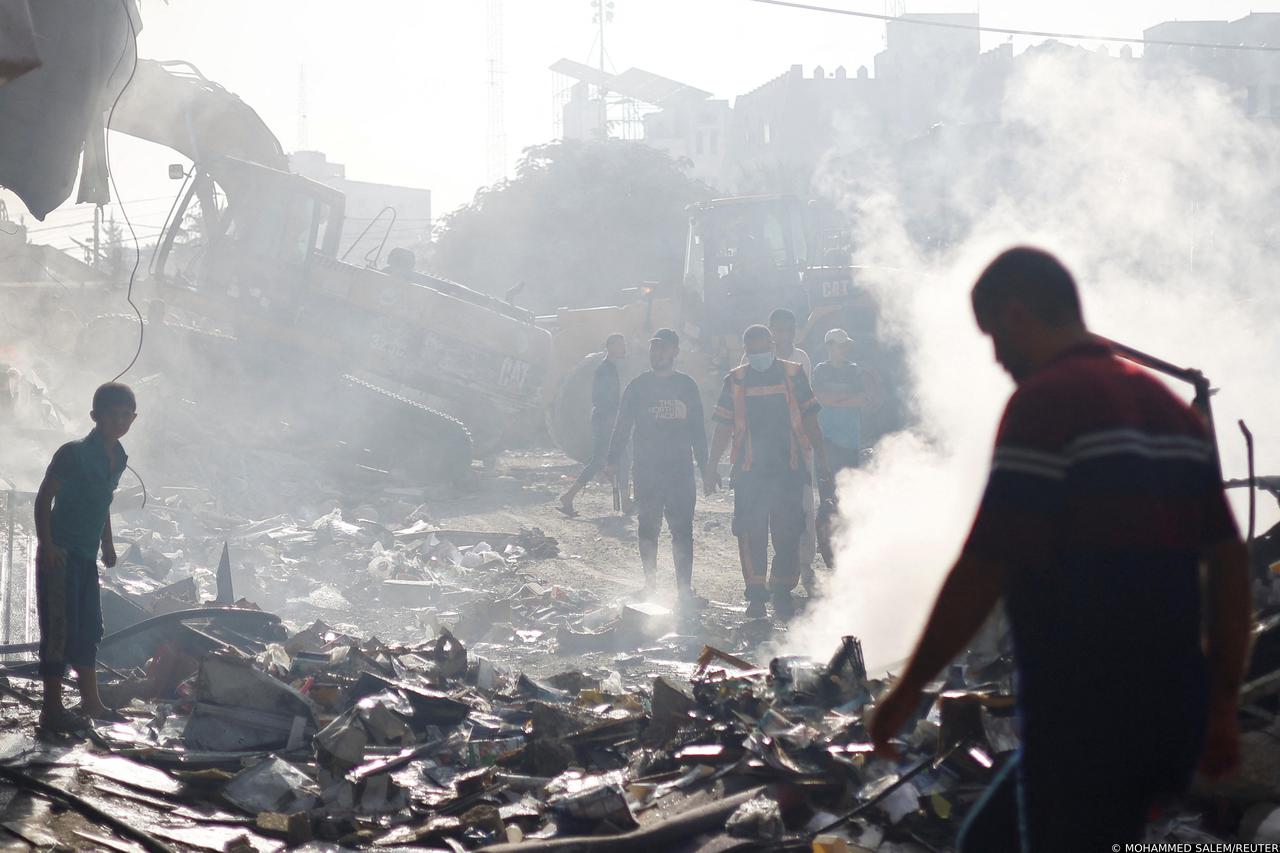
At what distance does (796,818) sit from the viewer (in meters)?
3.82

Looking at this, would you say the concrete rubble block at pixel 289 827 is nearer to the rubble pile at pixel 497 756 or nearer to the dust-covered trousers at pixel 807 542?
the rubble pile at pixel 497 756

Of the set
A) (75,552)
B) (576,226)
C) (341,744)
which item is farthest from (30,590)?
(576,226)

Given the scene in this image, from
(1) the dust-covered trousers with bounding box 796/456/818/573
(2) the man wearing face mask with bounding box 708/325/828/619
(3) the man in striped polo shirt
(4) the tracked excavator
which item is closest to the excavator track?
(4) the tracked excavator

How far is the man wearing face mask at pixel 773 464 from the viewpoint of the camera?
7809 mm

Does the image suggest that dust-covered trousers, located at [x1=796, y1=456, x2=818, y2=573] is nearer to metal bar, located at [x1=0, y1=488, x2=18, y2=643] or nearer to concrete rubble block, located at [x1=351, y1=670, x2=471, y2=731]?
concrete rubble block, located at [x1=351, y1=670, x2=471, y2=731]

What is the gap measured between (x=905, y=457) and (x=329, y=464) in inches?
313

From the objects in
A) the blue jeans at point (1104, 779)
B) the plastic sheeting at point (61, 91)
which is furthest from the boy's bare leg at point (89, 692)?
the blue jeans at point (1104, 779)

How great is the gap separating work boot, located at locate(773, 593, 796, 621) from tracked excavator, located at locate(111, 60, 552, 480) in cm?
732

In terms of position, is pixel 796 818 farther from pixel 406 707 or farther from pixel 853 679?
pixel 406 707

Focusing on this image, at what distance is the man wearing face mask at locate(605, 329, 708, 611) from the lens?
8219 mm

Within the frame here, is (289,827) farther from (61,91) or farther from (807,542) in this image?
(807,542)

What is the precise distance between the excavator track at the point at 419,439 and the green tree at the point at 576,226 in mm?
19456

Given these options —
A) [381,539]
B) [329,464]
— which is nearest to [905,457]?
[381,539]

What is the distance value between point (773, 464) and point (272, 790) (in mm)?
4478
